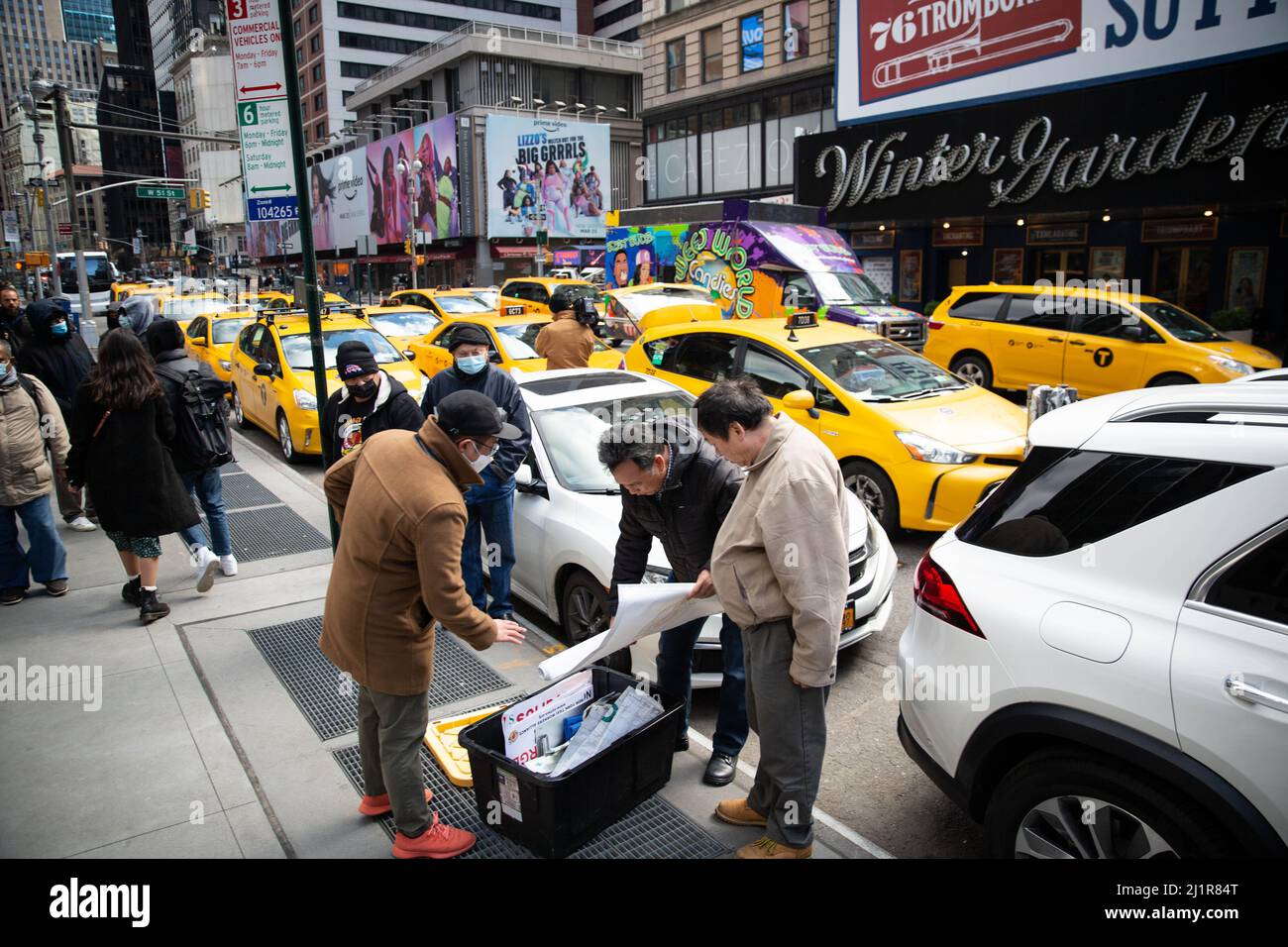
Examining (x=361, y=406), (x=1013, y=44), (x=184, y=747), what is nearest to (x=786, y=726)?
(x=184, y=747)

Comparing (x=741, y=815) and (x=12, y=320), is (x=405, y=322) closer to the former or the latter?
(x=12, y=320)

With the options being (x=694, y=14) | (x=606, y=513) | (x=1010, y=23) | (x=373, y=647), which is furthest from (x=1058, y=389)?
(x=694, y=14)

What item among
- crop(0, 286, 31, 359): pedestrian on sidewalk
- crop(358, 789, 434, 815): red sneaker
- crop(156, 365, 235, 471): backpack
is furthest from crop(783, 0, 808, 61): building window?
crop(358, 789, 434, 815): red sneaker

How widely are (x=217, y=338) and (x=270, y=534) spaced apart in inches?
335

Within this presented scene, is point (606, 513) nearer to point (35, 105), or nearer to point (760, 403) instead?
point (760, 403)

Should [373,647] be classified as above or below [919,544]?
above

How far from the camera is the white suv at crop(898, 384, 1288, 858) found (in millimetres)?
2266

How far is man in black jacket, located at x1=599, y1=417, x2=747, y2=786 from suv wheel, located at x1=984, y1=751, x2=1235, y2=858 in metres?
1.24

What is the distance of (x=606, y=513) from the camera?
500cm

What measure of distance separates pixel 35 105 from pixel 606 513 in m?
23.4

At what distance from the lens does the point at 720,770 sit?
383 centimetres

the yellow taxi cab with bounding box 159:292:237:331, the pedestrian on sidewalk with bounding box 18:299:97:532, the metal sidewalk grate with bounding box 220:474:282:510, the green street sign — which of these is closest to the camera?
the pedestrian on sidewalk with bounding box 18:299:97:532

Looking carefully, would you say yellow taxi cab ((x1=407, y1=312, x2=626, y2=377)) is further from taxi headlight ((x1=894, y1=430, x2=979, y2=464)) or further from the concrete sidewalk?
the concrete sidewalk
